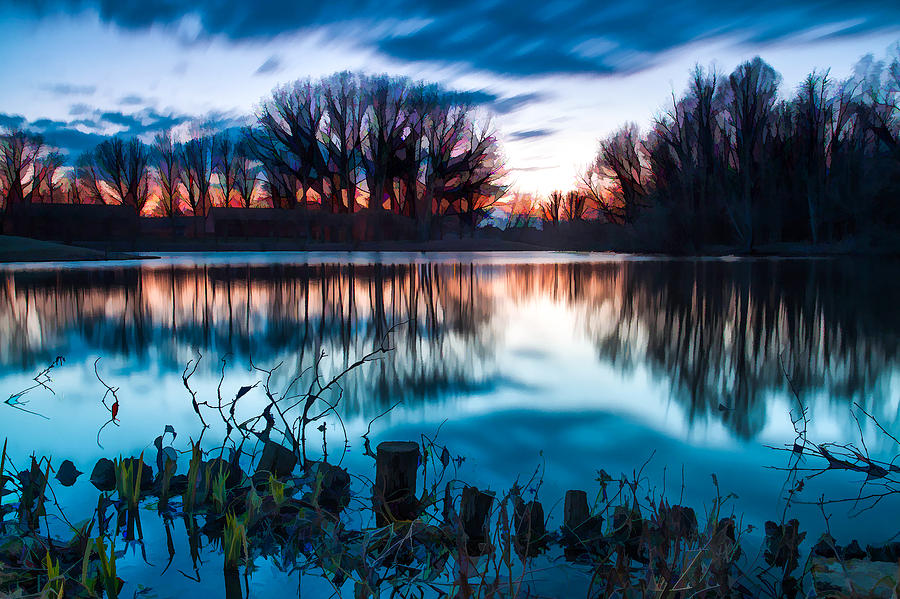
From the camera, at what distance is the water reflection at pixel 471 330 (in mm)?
5930

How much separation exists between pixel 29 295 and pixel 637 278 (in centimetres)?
1598

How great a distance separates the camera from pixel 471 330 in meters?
9.19

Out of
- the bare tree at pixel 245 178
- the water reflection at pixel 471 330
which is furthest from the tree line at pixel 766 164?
the bare tree at pixel 245 178

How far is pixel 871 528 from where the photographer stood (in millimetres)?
3023

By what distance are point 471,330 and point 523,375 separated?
2.81 m

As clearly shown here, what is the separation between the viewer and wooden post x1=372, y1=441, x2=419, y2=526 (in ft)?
9.96

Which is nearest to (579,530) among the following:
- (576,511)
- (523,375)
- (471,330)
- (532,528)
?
(576,511)

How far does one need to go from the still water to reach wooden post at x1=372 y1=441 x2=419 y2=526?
0.62 metres

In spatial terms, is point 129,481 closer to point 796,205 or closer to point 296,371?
point 296,371

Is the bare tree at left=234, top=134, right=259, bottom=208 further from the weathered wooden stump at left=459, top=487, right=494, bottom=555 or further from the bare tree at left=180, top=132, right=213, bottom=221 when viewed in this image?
the weathered wooden stump at left=459, top=487, right=494, bottom=555

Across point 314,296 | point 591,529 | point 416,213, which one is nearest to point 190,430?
point 591,529

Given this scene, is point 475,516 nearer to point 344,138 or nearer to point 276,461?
point 276,461

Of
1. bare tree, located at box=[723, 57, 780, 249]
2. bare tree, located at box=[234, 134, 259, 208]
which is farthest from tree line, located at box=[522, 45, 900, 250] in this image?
bare tree, located at box=[234, 134, 259, 208]

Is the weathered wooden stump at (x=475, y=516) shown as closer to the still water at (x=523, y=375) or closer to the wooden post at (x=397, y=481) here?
the wooden post at (x=397, y=481)
